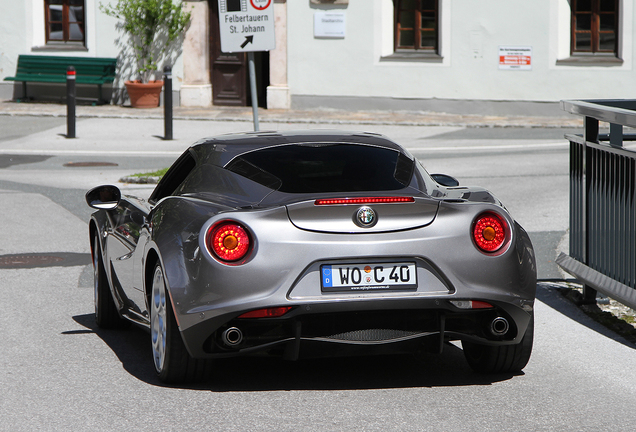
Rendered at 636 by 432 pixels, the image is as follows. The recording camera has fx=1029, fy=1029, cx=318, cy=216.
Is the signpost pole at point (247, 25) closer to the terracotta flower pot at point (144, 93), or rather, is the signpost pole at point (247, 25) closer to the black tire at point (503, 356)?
the black tire at point (503, 356)

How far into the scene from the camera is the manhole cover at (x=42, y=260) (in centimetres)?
852

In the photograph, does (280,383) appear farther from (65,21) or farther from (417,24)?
(65,21)

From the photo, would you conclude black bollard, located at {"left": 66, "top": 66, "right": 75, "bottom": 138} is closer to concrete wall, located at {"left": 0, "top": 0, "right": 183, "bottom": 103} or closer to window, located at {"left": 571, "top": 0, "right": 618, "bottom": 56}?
concrete wall, located at {"left": 0, "top": 0, "right": 183, "bottom": 103}

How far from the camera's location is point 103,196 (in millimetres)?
6082

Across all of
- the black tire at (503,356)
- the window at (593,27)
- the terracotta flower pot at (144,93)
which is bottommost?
the black tire at (503,356)

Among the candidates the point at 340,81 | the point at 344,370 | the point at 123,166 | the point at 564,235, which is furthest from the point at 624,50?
the point at 344,370

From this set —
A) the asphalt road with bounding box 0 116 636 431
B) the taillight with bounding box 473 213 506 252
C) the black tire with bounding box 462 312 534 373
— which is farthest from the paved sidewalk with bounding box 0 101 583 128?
the taillight with bounding box 473 213 506 252

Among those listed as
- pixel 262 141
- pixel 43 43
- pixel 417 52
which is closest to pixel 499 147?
pixel 417 52

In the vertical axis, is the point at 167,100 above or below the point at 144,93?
below

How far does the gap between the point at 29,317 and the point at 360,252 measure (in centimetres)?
296

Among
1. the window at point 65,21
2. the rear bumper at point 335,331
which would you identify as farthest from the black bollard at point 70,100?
the rear bumper at point 335,331

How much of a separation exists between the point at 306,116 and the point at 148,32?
4.77 meters

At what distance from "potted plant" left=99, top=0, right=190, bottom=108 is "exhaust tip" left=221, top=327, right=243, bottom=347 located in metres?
21.4

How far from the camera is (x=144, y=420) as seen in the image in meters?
4.45
